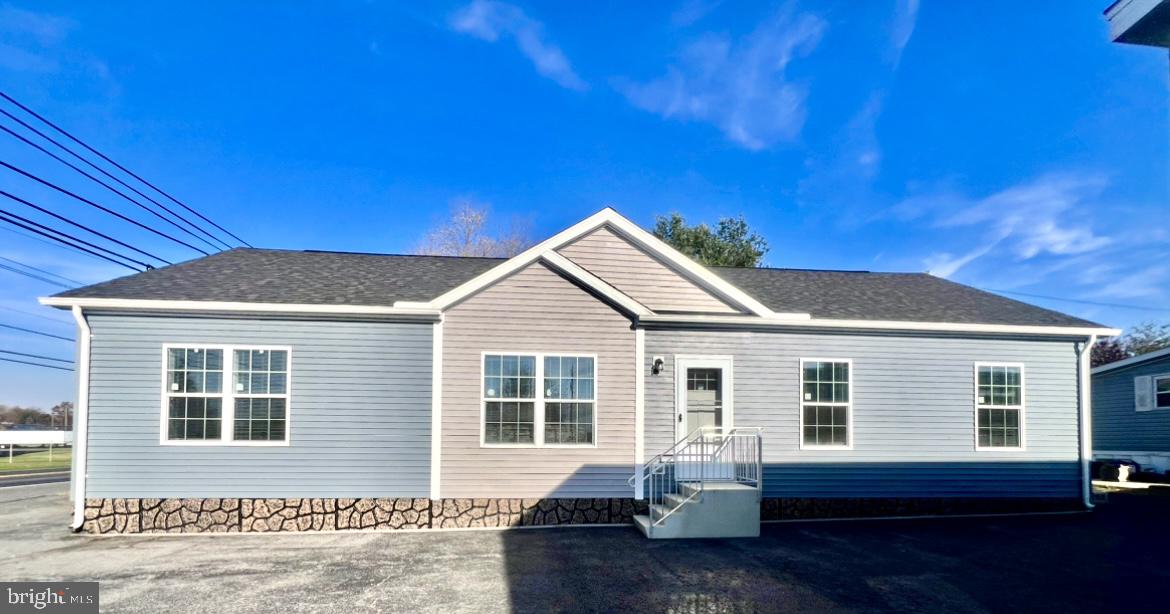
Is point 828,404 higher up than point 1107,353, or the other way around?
point 1107,353

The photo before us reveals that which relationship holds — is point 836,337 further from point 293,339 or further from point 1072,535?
point 293,339

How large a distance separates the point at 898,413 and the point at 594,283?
5.52 m

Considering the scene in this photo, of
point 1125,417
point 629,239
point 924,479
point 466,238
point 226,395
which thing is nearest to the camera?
point 226,395

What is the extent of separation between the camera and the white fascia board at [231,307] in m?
8.89

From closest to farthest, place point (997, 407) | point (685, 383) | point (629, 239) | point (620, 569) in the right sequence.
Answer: point (620, 569) < point (685, 383) < point (629, 239) < point (997, 407)

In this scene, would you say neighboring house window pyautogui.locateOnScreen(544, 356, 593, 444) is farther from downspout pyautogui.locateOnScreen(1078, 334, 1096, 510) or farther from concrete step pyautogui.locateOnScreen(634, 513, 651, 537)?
downspout pyautogui.locateOnScreen(1078, 334, 1096, 510)

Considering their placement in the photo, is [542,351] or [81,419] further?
[542,351]

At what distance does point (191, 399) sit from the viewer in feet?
30.3

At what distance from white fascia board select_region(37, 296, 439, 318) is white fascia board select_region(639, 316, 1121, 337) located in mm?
3737

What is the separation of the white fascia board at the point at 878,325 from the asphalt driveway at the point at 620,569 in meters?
3.08

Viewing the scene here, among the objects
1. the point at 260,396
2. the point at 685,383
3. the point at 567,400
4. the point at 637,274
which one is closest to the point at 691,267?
the point at 637,274

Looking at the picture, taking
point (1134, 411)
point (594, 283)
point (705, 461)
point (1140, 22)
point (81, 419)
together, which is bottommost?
point (705, 461)

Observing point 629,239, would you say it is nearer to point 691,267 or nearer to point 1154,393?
point 691,267

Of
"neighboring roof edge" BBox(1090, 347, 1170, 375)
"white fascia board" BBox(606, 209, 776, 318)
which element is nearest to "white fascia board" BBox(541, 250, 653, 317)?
"white fascia board" BBox(606, 209, 776, 318)
